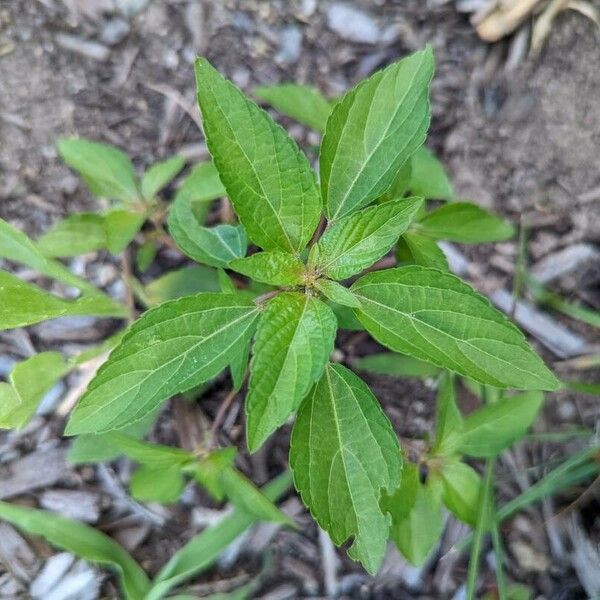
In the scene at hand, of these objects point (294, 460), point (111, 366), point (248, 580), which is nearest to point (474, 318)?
point (294, 460)

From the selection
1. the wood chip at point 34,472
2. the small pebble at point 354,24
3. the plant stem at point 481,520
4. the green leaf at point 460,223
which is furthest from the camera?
the small pebble at point 354,24

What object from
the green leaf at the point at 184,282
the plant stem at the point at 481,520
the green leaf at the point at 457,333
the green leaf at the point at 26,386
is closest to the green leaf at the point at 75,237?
the green leaf at the point at 184,282

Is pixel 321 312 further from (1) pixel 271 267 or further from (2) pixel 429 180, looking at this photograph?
(2) pixel 429 180

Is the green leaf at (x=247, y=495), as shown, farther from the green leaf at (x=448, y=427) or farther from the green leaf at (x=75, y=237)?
the green leaf at (x=75, y=237)

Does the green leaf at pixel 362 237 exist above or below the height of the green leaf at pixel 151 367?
above

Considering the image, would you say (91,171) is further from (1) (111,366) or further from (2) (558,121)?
(2) (558,121)
